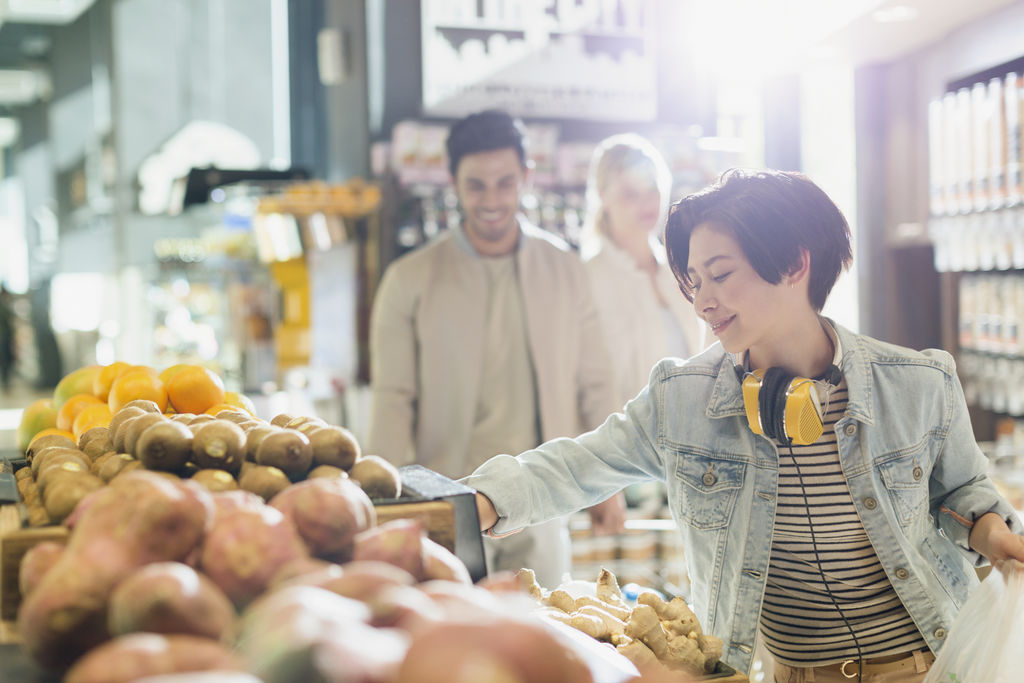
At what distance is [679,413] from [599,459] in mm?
183

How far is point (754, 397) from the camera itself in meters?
1.79

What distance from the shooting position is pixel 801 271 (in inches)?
71.5

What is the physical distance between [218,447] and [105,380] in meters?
1.10

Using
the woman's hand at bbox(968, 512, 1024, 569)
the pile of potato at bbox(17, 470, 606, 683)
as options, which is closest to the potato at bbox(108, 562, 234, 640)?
the pile of potato at bbox(17, 470, 606, 683)

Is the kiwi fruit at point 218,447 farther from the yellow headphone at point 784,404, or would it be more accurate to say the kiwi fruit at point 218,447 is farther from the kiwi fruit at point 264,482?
the yellow headphone at point 784,404

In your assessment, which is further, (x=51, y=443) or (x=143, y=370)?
(x=143, y=370)

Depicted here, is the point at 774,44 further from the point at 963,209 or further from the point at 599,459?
the point at 599,459

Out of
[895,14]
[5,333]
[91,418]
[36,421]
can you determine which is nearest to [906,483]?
[91,418]

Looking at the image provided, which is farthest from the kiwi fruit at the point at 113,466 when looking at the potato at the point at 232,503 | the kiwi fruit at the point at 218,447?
the potato at the point at 232,503

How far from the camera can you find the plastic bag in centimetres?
159

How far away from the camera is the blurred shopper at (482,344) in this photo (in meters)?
3.12

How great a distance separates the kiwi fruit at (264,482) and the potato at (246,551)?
0.69 ft

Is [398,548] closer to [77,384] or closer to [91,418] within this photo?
[91,418]

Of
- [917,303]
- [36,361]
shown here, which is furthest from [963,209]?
[36,361]
